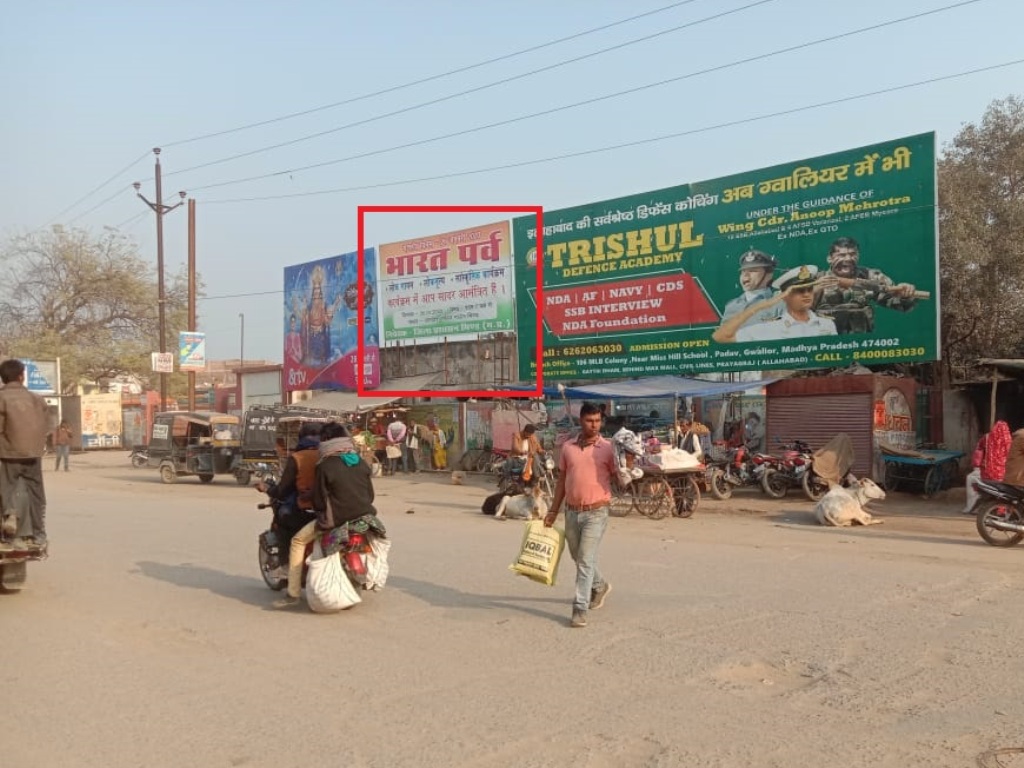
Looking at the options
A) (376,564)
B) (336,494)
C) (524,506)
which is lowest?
(524,506)

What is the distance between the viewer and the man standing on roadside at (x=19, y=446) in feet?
A: 25.4

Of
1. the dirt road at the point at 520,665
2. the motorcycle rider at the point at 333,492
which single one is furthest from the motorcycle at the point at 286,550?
the dirt road at the point at 520,665

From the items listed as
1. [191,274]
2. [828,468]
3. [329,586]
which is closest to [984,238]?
[828,468]

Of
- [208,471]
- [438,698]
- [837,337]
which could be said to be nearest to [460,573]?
[438,698]

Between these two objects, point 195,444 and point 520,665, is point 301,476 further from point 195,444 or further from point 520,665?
point 195,444

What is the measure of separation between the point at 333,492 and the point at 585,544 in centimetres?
208

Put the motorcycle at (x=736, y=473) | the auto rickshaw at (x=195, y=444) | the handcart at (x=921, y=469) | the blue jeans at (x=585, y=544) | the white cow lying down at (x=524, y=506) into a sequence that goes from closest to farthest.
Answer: the blue jeans at (x=585, y=544)
the white cow lying down at (x=524, y=506)
the handcart at (x=921, y=469)
the motorcycle at (x=736, y=473)
the auto rickshaw at (x=195, y=444)

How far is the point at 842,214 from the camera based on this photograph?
64.7 feet

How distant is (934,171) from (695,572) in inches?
497

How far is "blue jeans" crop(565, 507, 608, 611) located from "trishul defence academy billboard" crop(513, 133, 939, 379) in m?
13.8

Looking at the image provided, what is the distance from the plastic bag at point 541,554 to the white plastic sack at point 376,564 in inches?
43.5

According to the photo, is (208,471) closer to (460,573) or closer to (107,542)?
(107,542)

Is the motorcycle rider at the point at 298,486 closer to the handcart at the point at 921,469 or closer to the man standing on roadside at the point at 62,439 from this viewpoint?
the handcart at the point at 921,469

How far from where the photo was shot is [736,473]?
18.6 meters
